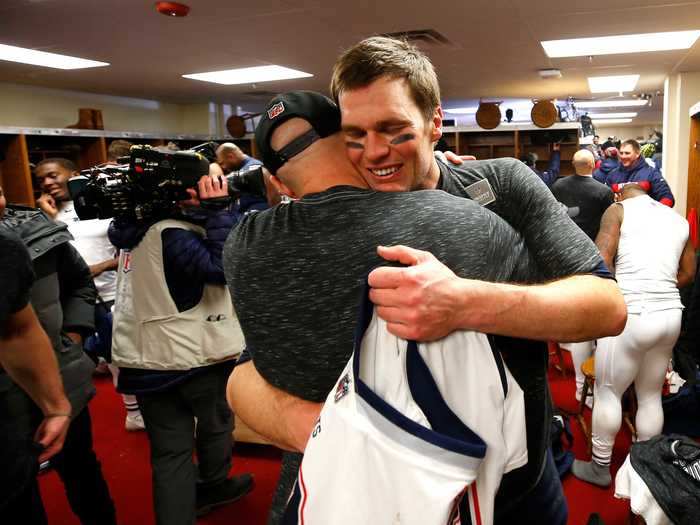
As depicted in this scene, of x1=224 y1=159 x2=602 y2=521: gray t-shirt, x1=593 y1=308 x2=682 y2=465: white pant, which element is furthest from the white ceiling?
x1=224 y1=159 x2=602 y2=521: gray t-shirt

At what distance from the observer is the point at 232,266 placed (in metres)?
0.88

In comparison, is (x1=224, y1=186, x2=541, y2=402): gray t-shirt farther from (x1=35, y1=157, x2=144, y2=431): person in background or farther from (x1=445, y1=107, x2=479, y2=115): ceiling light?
(x1=445, y1=107, x2=479, y2=115): ceiling light

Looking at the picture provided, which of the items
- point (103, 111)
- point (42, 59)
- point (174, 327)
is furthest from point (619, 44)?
point (103, 111)

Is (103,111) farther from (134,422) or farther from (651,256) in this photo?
(651,256)

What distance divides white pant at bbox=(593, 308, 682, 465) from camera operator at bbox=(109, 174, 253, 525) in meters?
1.95

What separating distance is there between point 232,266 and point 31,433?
1.14 metres

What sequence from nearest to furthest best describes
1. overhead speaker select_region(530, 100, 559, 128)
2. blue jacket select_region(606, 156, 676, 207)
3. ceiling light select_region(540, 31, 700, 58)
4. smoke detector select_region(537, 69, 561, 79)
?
1. ceiling light select_region(540, 31, 700, 58)
2. blue jacket select_region(606, 156, 676, 207)
3. smoke detector select_region(537, 69, 561, 79)
4. overhead speaker select_region(530, 100, 559, 128)

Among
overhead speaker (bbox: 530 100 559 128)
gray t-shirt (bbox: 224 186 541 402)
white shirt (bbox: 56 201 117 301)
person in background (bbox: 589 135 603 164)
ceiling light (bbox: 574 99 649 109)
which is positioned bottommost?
white shirt (bbox: 56 201 117 301)

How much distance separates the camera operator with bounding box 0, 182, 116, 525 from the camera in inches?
58.7

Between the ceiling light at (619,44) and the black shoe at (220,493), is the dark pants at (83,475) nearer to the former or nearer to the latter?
the black shoe at (220,493)

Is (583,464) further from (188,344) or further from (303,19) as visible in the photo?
(303,19)

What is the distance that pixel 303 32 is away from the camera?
15.0ft

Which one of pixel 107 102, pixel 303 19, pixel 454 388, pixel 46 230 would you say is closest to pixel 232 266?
pixel 454 388

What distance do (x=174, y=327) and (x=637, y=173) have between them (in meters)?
5.24
